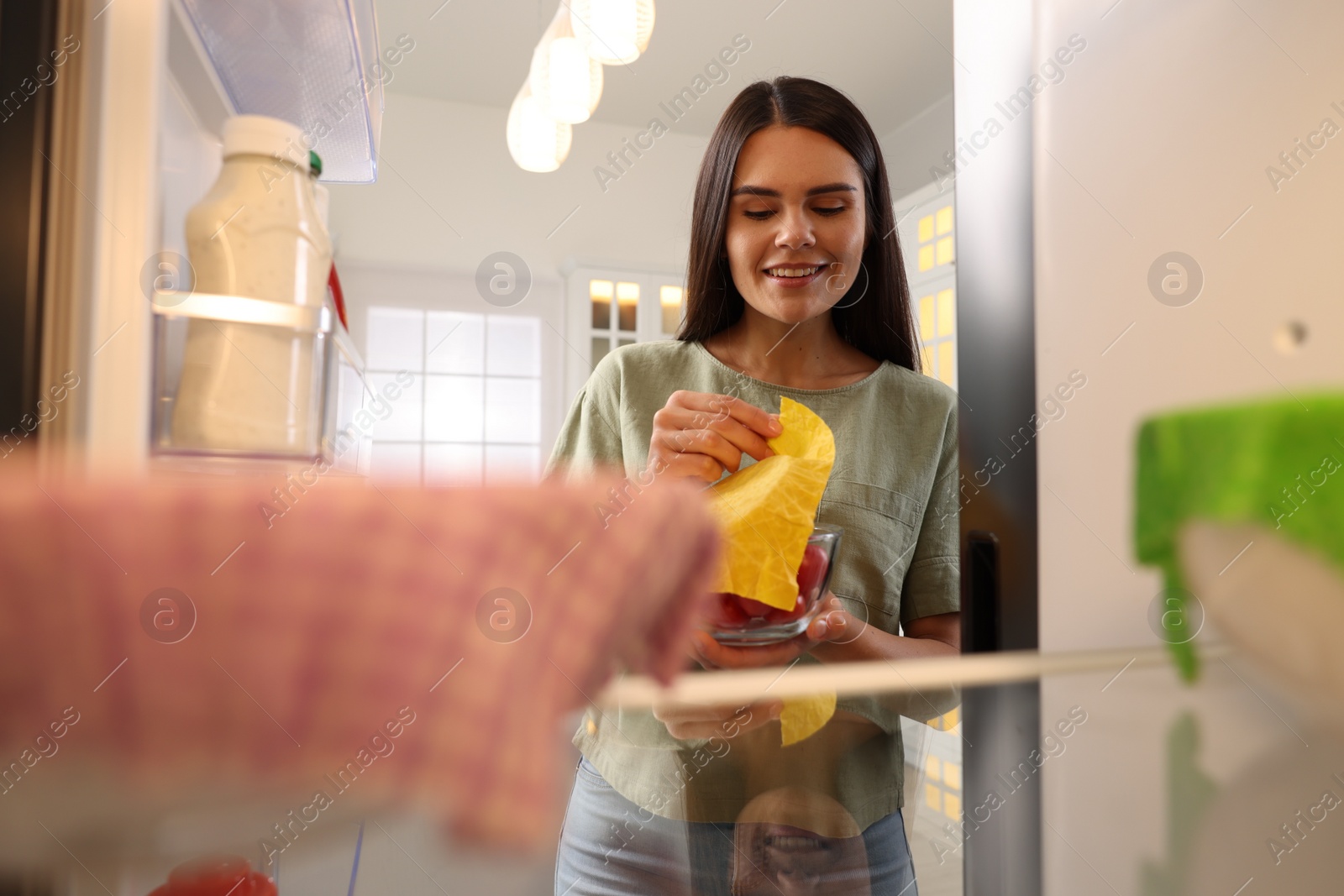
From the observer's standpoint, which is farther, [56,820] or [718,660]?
[718,660]

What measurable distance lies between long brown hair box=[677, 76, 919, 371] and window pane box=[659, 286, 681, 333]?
208cm

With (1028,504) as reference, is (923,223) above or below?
above

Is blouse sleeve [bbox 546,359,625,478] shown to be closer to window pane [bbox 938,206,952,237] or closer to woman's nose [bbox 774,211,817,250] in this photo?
woman's nose [bbox 774,211,817,250]

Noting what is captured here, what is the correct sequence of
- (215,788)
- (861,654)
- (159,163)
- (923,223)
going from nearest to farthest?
(215,788), (159,163), (861,654), (923,223)

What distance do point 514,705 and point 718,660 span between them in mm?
362

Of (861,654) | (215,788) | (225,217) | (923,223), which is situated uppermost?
(923,223)

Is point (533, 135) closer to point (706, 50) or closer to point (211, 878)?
point (706, 50)

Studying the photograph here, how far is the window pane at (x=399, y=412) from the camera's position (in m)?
2.97

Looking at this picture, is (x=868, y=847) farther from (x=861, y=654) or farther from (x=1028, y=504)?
(x=861, y=654)

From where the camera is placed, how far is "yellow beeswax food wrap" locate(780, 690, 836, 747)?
247 mm

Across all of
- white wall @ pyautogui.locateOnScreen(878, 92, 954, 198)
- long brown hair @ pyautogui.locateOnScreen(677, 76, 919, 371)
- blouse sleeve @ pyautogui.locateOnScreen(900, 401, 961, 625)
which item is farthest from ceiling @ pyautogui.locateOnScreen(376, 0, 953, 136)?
blouse sleeve @ pyautogui.locateOnScreen(900, 401, 961, 625)

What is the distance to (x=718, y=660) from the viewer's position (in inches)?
17.6

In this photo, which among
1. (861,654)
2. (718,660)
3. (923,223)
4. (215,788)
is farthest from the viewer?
(923,223)

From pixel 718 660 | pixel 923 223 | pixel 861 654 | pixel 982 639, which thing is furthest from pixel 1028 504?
pixel 923 223
